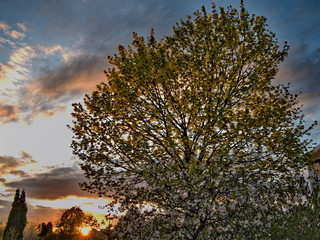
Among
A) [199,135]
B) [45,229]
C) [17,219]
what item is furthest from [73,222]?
[199,135]

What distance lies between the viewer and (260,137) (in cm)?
1071

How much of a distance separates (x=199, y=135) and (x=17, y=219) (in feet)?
77.1

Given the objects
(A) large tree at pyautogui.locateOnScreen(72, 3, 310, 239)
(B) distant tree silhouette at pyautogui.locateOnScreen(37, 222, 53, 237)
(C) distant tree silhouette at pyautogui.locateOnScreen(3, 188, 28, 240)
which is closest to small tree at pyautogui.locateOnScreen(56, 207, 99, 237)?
(B) distant tree silhouette at pyautogui.locateOnScreen(37, 222, 53, 237)

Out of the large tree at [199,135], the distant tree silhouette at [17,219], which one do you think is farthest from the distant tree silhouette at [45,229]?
the large tree at [199,135]

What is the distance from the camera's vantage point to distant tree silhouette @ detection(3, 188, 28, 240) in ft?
78.2

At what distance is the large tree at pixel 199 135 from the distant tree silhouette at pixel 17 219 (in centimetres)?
1866

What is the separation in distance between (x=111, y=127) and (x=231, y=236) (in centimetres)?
656

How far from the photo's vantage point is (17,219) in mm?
25156

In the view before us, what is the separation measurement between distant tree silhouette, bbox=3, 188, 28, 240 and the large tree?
1866 centimetres

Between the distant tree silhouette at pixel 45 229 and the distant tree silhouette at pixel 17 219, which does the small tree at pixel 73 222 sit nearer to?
the distant tree silhouette at pixel 45 229

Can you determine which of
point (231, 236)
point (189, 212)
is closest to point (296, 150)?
point (231, 236)

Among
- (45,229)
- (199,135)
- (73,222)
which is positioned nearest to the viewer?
(199,135)

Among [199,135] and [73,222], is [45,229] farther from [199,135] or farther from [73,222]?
[199,135]

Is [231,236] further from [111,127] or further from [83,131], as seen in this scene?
[83,131]
